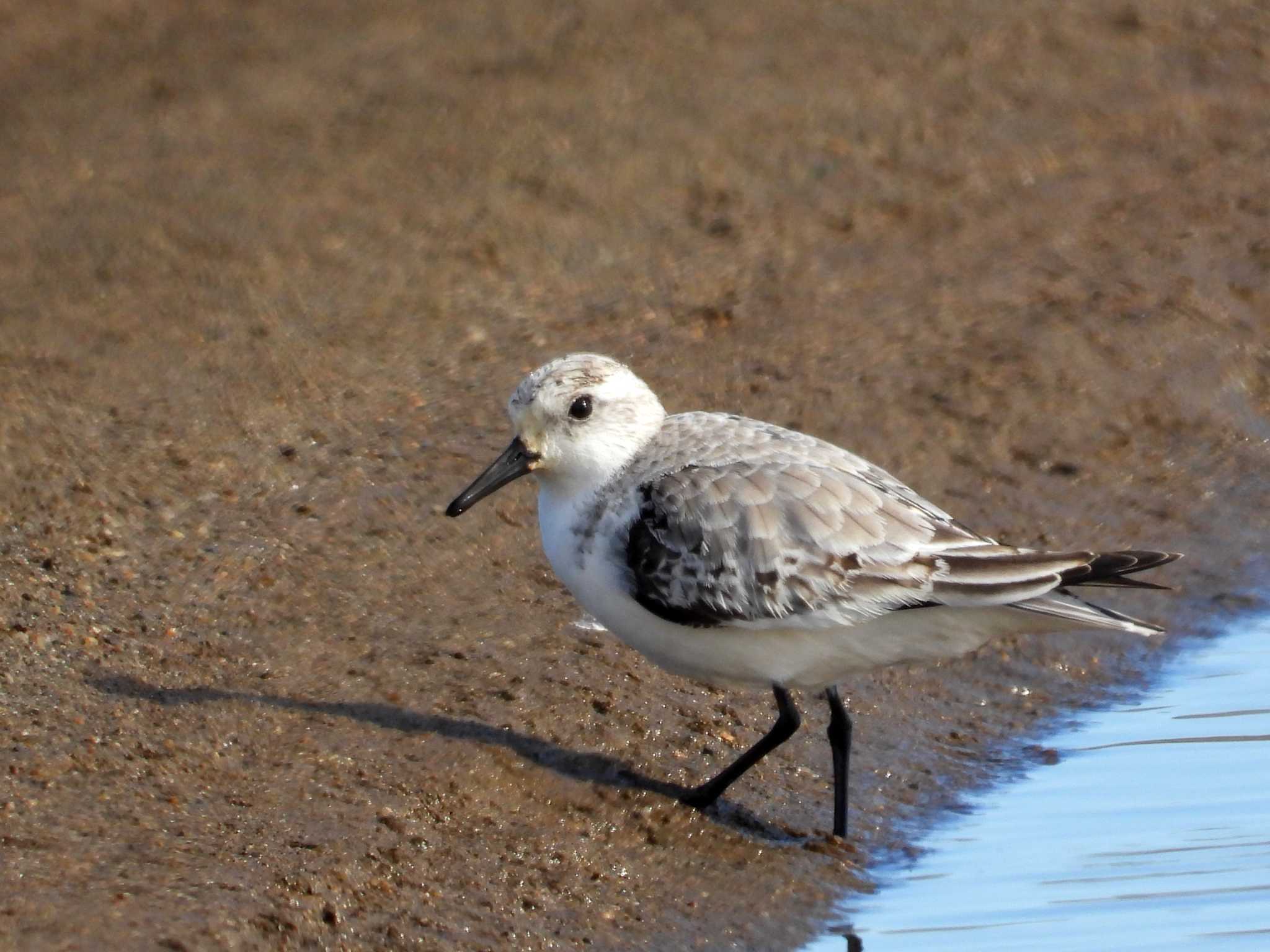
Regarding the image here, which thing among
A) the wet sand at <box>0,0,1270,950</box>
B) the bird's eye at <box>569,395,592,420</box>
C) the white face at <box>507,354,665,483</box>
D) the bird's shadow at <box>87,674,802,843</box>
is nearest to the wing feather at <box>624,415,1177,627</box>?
the white face at <box>507,354,665,483</box>

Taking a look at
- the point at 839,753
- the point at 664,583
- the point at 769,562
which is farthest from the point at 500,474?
the point at 839,753

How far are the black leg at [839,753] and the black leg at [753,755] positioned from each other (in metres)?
0.17

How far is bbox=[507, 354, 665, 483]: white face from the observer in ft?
24.7

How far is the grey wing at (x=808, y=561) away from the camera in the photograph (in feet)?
23.1

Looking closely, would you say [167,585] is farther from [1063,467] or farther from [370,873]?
[1063,467]

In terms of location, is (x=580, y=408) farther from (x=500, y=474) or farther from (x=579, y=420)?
(x=500, y=474)

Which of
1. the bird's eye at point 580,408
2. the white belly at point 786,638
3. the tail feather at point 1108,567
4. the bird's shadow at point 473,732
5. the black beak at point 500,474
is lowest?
the bird's shadow at point 473,732

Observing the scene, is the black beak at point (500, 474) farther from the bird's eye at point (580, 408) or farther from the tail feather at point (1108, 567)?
the tail feather at point (1108, 567)

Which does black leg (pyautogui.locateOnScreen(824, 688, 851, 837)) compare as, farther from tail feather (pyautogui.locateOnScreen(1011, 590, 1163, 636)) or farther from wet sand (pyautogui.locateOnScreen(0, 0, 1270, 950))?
tail feather (pyautogui.locateOnScreen(1011, 590, 1163, 636))

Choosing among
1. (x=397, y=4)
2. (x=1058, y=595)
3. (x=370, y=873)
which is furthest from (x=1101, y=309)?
(x=370, y=873)

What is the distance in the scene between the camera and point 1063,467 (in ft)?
32.5

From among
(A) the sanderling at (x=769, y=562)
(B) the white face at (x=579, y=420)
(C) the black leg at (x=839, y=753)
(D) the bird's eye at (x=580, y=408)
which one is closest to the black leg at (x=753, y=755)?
(A) the sanderling at (x=769, y=562)

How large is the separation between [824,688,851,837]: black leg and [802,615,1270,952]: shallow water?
0.26 meters

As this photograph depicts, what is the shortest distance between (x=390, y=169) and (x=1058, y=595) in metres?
5.80
